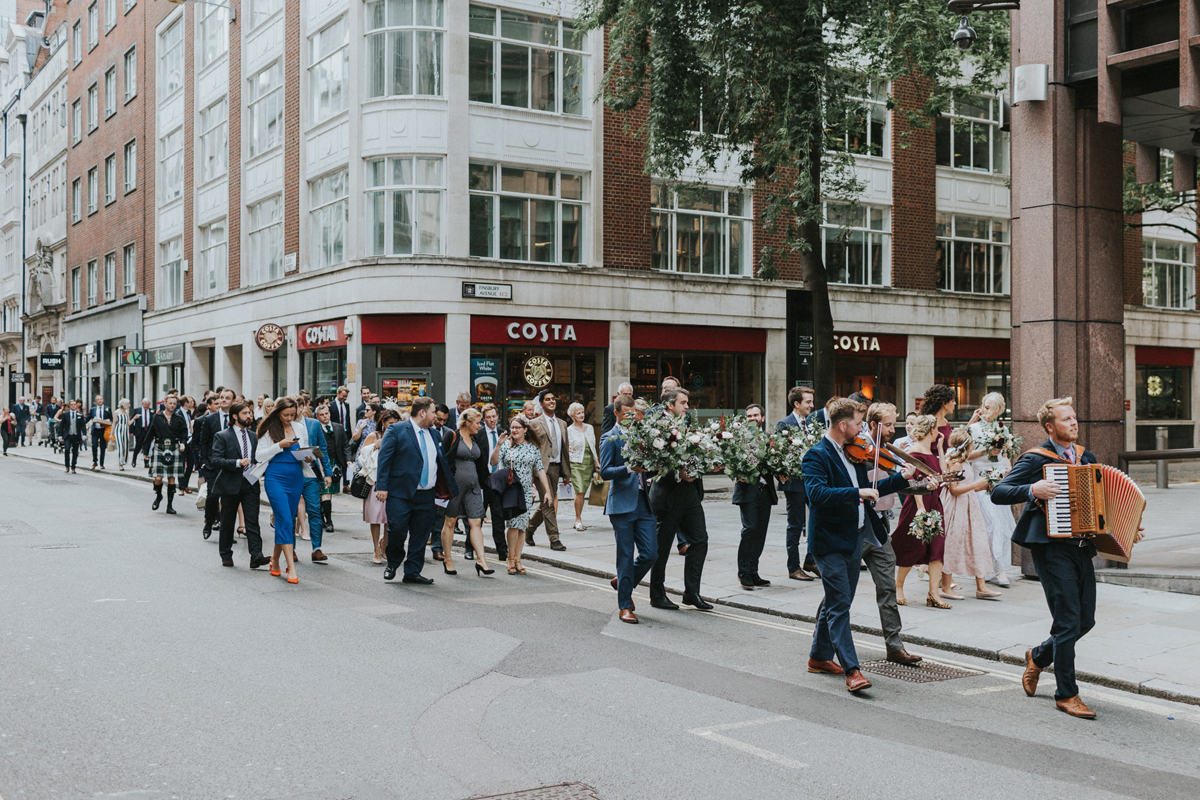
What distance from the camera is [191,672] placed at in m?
6.88

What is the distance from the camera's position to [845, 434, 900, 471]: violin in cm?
705

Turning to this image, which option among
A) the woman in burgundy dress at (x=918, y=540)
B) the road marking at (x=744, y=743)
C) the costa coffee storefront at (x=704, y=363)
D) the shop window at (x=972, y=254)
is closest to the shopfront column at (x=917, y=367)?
the shop window at (x=972, y=254)

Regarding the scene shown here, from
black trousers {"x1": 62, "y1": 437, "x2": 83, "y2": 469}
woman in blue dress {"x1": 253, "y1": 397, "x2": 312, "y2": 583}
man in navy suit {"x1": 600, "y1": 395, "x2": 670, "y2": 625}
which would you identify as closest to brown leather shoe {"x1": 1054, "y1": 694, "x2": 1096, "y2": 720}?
man in navy suit {"x1": 600, "y1": 395, "x2": 670, "y2": 625}

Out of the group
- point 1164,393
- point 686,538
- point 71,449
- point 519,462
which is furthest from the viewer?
point 1164,393

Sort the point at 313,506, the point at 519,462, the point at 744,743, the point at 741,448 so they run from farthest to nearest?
the point at 313,506 → the point at 519,462 → the point at 741,448 → the point at 744,743

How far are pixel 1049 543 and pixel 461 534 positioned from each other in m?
9.36

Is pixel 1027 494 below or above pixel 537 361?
below

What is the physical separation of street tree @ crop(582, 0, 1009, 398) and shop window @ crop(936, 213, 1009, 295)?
36.1 feet

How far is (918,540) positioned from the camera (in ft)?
31.0

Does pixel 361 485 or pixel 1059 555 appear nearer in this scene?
pixel 1059 555

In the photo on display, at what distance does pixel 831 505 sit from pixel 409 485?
17.0 feet

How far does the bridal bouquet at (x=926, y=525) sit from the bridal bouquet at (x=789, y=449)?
128 centimetres

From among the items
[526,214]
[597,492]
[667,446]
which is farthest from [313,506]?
[526,214]

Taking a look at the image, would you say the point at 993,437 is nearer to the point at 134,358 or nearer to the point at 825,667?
the point at 825,667
